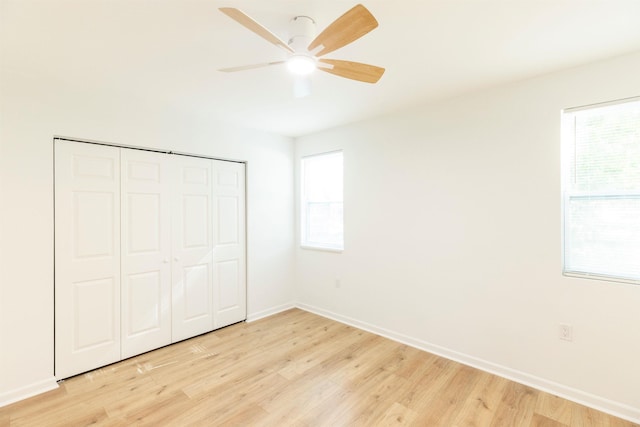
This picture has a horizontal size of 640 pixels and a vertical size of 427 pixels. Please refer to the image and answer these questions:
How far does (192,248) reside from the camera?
3.39 metres

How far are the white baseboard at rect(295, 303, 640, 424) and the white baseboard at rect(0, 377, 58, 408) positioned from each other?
2.94 metres

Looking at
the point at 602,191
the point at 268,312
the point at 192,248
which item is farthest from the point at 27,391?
the point at 602,191

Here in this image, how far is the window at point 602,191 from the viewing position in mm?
2133

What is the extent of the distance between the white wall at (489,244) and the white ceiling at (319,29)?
0.96 feet

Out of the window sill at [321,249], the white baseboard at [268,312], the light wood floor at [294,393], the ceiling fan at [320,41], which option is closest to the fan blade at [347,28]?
the ceiling fan at [320,41]

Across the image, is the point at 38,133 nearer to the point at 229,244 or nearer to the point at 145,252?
the point at 145,252

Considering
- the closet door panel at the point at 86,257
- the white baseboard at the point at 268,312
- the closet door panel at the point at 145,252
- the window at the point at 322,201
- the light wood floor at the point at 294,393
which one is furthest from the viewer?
the window at the point at 322,201

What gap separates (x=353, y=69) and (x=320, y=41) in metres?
0.34

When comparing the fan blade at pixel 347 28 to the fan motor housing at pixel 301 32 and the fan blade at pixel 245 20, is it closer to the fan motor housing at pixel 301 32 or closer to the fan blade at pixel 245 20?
the fan motor housing at pixel 301 32

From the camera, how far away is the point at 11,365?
2.28m

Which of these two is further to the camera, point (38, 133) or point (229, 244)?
point (229, 244)

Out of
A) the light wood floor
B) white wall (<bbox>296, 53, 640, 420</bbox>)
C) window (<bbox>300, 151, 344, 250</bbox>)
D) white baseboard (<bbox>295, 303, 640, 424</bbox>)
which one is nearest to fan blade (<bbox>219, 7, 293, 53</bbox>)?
white wall (<bbox>296, 53, 640, 420</bbox>)

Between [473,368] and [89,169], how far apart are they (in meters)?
3.91

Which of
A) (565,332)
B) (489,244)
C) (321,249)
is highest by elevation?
(489,244)
